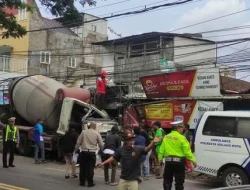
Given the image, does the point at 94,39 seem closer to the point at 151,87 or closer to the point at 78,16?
the point at 151,87

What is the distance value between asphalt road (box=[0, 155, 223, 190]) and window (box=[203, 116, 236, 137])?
1541 millimetres

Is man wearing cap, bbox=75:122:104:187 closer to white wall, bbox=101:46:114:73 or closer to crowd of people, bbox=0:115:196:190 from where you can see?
crowd of people, bbox=0:115:196:190

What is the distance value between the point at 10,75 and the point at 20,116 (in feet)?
42.7

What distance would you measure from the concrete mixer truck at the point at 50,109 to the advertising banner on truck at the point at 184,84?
286 centimetres

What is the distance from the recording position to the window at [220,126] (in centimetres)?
1074

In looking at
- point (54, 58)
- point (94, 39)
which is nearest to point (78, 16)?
point (54, 58)

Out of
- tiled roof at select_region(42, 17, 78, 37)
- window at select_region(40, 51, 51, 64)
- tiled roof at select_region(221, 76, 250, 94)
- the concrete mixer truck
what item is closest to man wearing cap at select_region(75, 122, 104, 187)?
the concrete mixer truck

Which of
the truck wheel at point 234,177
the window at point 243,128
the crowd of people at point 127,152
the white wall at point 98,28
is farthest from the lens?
the white wall at point 98,28

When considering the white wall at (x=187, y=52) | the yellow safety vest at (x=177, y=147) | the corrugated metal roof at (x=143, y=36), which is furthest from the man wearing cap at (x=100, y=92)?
the white wall at (x=187, y=52)

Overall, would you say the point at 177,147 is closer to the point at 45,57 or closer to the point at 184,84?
the point at 184,84

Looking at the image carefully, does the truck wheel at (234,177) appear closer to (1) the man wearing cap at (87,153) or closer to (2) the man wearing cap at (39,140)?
(1) the man wearing cap at (87,153)

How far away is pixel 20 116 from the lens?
61.2 feet

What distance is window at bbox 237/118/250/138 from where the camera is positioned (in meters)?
10.5

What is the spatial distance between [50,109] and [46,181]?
19.0 ft
